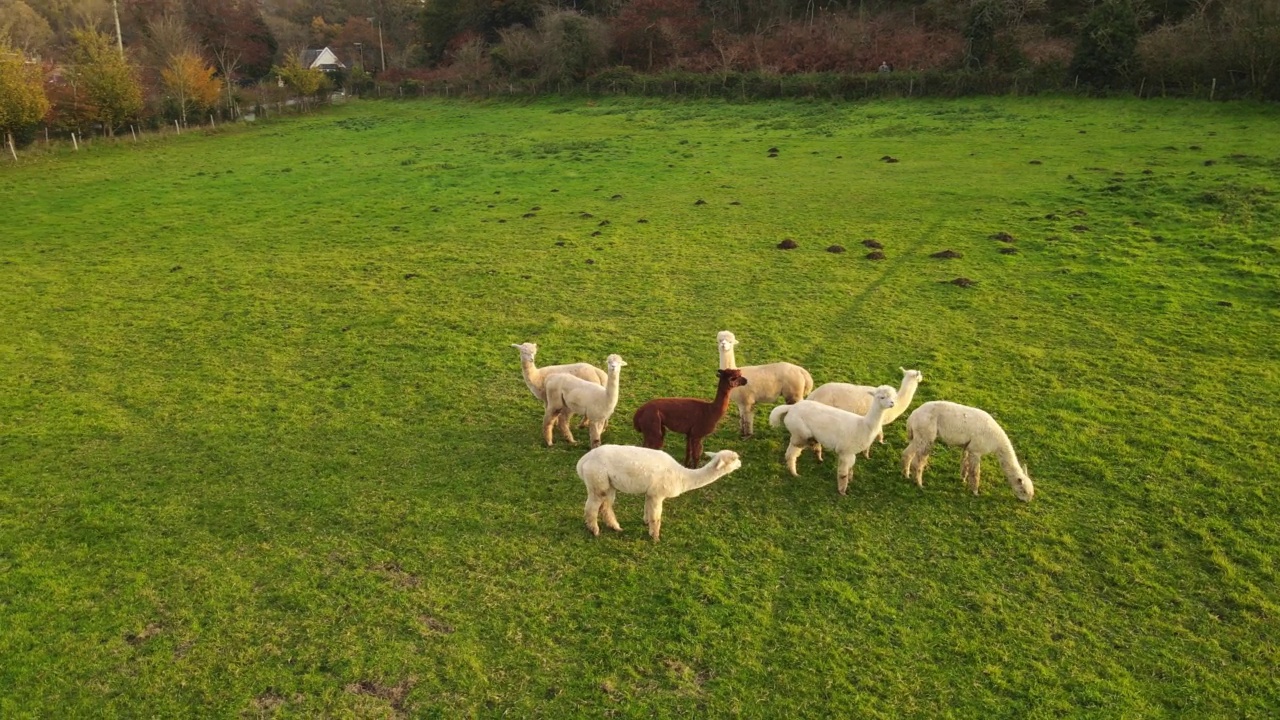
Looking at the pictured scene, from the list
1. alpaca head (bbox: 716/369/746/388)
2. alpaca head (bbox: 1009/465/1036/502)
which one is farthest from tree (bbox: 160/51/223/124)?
alpaca head (bbox: 1009/465/1036/502)

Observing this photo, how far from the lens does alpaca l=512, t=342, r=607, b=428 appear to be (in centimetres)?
986

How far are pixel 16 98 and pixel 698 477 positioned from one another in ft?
126

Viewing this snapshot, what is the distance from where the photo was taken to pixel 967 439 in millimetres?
8297

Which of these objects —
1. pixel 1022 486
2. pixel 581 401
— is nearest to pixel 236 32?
pixel 581 401

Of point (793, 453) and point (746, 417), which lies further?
point (746, 417)

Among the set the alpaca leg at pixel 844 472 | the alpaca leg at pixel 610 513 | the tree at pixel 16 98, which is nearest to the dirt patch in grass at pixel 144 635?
the alpaca leg at pixel 610 513

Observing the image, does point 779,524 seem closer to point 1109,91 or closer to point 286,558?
point 286,558

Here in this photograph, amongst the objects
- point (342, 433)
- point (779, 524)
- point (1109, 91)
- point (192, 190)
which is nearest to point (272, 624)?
point (342, 433)

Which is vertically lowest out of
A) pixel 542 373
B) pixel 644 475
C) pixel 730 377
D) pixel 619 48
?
pixel 644 475

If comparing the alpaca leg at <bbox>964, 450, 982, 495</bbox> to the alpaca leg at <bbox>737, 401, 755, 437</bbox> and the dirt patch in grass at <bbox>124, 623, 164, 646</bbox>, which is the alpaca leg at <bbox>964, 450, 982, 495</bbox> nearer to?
the alpaca leg at <bbox>737, 401, 755, 437</bbox>

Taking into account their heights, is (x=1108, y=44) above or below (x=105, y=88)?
below

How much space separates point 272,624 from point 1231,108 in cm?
3770

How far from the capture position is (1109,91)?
34594mm

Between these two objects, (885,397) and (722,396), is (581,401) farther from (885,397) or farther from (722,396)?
(885,397)
